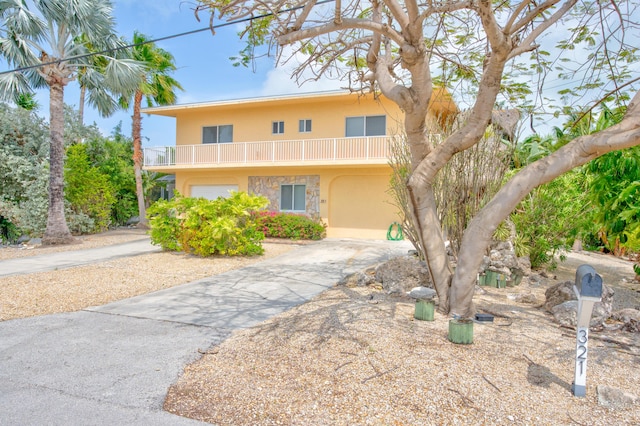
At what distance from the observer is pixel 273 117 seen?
18.7 m

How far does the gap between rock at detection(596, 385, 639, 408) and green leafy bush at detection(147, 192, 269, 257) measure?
8.29 meters

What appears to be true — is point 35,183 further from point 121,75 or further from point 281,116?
point 281,116

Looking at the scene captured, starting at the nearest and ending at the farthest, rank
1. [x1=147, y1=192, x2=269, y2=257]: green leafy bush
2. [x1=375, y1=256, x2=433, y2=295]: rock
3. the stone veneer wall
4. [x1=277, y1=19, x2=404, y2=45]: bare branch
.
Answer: [x1=277, y1=19, x2=404, y2=45]: bare branch → [x1=375, y1=256, x2=433, y2=295]: rock → [x1=147, y1=192, x2=269, y2=257]: green leafy bush → the stone veneer wall

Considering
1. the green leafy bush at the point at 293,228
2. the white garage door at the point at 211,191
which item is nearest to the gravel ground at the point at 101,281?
the green leafy bush at the point at 293,228

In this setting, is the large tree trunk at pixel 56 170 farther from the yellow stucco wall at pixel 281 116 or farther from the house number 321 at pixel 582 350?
the house number 321 at pixel 582 350

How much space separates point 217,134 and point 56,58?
24.0 feet

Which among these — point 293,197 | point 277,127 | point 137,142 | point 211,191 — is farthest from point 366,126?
point 137,142

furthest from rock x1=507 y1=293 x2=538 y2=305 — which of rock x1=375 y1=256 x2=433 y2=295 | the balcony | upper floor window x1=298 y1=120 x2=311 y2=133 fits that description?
upper floor window x1=298 y1=120 x2=311 y2=133

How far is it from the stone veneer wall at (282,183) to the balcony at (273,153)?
111 centimetres

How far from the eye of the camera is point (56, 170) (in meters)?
14.1

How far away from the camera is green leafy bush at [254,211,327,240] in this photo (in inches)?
635

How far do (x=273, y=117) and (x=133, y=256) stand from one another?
942 centimetres

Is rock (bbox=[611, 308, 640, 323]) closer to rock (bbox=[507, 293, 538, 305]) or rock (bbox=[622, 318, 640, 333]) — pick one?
rock (bbox=[622, 318, 640, 333])

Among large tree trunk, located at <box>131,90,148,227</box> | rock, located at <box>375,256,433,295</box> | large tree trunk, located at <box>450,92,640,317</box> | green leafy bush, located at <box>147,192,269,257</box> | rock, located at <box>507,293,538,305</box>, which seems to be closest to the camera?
→ large tree trunk, located at <box>450,92,640,317</box>
